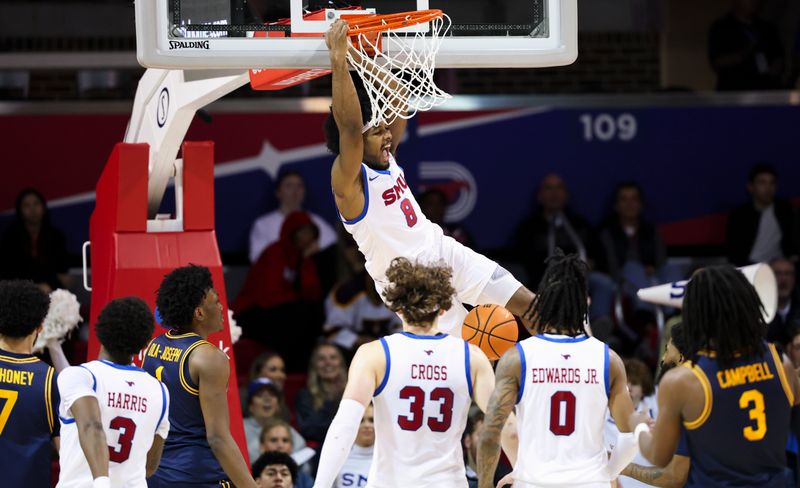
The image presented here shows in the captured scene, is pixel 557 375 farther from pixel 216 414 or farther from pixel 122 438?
pixel 122 438

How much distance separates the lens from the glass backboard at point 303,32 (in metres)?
5.86

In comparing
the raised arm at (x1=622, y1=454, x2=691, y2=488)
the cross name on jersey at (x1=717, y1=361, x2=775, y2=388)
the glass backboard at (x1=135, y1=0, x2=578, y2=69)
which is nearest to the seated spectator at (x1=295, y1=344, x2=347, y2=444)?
the glass backboard at (x1=135, y1=0, x2=578, y2=69)

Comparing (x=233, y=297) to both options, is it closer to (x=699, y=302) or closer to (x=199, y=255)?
(x=199, y=255)

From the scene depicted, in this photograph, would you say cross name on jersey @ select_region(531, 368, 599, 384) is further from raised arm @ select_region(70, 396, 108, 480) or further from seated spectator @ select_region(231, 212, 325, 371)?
seated spectator @ select_region(231, 212, 325, 371)

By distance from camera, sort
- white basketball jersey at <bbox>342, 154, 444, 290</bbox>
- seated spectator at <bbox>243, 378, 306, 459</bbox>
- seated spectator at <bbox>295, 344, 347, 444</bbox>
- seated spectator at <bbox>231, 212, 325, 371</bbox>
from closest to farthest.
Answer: white basketball jersey at <bbox>342, 154, 444, 290</bbox>
seated spectator at <bbox>243, 378, 306, 459</bbox>
seated spectator at <bbox>295, 344, 347, 444</bbox>
seated spectator at <bbox>231, 212, 325, 371</bbox>

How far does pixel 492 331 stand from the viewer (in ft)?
21.0

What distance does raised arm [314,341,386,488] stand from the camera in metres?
5.19

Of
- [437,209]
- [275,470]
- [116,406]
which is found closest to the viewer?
[116,406]

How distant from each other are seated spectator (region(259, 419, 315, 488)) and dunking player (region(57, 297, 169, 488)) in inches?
112

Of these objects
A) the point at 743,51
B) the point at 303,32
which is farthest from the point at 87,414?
the point at 743,51

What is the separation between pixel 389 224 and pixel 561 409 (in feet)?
4.89

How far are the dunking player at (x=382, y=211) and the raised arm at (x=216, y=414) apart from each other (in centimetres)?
87

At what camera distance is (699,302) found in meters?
4.59

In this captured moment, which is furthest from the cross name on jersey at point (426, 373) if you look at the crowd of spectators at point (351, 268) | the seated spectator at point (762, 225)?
the seated spectator at point (762, 225)
